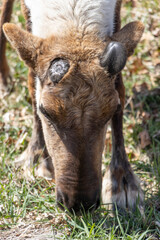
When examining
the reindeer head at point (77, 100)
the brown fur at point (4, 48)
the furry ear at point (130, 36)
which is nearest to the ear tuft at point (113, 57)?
the reindeer head at point (77, 100)

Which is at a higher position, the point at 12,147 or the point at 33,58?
the point at 33,58

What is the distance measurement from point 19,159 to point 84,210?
215cm

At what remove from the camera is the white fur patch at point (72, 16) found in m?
4.17

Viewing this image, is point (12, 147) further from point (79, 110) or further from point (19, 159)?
point (79, 110)

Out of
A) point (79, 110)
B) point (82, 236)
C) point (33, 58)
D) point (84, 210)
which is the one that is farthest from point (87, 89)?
point (82, 236)

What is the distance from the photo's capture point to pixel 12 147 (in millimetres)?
5902

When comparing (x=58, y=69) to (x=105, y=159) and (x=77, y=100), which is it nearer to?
(x=77, y=100)

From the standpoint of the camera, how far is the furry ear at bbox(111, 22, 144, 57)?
14.0ft

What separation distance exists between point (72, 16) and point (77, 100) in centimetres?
104

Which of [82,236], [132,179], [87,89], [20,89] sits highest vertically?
[20,89]

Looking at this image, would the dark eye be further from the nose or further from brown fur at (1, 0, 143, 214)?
the nose

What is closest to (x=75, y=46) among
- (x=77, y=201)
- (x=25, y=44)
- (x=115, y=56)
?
(x=115, y=56)

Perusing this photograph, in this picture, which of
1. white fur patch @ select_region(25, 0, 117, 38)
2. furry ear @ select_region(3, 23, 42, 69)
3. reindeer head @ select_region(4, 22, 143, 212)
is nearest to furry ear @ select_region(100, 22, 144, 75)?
reindeer head @ select_region(4, 22, 143, 212)

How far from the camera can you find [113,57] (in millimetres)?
3881
